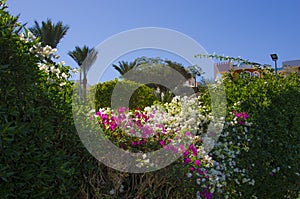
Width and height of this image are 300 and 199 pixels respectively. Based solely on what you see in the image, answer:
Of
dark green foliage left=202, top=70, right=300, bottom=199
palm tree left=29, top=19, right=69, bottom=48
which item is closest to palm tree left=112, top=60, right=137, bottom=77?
palm tree left=29, top=19, right=69, bottom=48

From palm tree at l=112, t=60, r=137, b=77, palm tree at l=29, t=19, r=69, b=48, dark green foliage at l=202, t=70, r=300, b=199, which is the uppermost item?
palm tree at l=29, t=19, r=69, b=48

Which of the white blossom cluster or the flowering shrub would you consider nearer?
the white blossom cluster

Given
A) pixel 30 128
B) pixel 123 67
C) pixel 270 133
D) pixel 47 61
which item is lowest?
pixel 270 133

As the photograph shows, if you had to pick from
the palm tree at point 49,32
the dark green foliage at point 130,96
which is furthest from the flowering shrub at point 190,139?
the palm tree at point 49,32

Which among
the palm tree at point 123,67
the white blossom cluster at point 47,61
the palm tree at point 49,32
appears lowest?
the white blossom cluster at point 47,61

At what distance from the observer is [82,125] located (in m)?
3.21

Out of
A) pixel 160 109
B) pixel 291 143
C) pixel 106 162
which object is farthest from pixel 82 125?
pixel 291 143

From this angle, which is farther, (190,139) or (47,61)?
(190,139)

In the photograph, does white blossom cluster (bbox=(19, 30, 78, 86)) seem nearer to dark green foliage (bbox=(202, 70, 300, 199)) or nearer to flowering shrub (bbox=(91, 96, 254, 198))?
flowering shrub (bbox=(91, 96, 254, 198))

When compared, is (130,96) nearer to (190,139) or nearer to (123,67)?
(190,139)

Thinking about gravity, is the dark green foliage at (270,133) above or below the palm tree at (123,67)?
below

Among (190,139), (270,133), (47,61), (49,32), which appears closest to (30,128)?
(47,61)

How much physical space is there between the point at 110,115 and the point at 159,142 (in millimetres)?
623

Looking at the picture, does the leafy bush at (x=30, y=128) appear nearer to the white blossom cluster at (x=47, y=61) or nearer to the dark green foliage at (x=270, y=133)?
the white blossom cluster at (x=47, y=61)
